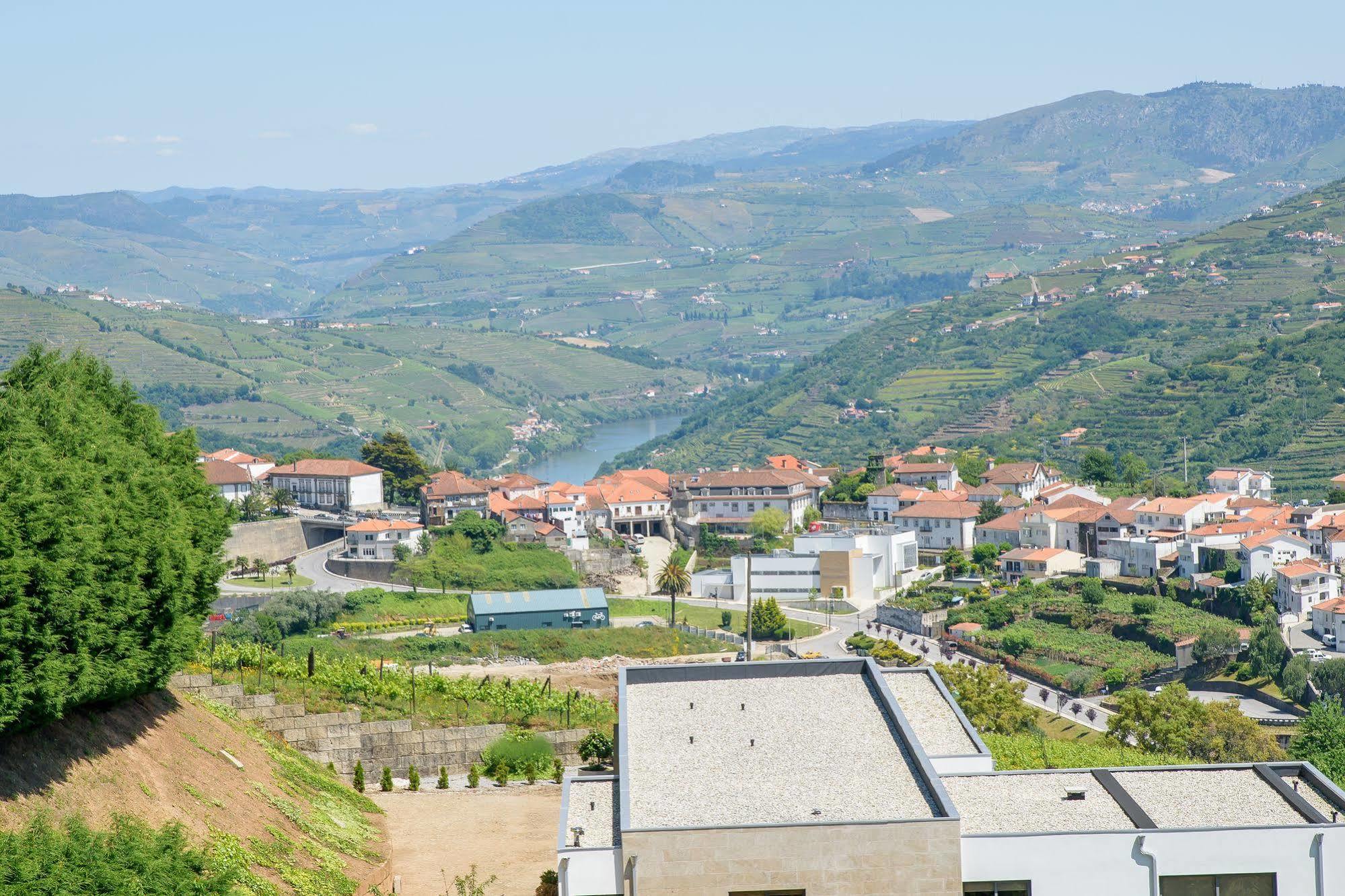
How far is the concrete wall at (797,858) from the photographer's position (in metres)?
14.9

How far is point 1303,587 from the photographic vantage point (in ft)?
191

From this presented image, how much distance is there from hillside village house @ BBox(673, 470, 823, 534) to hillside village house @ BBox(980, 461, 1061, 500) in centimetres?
891

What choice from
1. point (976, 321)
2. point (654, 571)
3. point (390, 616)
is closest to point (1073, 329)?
point (976, 321)

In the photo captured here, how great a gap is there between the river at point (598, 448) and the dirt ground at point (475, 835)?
94.8 meters

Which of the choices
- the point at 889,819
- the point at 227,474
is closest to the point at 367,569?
the point at 227,474

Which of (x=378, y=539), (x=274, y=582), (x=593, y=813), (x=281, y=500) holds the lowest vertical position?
(x=274, y=582)

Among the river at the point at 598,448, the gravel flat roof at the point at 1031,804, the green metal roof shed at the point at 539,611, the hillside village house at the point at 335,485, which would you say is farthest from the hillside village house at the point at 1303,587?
the river at the point at 598,448

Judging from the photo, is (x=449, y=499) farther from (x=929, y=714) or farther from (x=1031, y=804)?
(x=1031, y=804)

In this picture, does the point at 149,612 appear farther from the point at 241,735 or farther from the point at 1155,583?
the point at 1155,583

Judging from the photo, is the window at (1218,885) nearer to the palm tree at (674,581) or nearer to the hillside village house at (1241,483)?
the palm tree at (674,581)

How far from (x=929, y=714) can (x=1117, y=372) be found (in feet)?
355

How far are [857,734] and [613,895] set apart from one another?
3458mm

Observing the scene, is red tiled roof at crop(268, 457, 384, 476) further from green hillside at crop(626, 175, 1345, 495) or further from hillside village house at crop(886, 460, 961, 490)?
green hillside at crop(626, 175, 1345, 495)

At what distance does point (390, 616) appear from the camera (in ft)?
187
